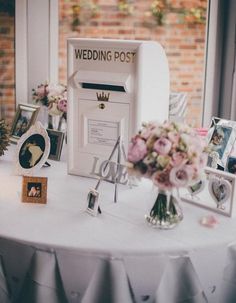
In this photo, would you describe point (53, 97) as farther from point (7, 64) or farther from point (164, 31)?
point (164, 31)

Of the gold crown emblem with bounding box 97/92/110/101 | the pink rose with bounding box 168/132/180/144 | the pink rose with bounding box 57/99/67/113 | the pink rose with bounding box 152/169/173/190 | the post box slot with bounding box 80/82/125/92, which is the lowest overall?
the pink rose with bounding box 152/169/173/190

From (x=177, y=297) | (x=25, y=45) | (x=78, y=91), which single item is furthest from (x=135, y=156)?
(x=25, y=45)

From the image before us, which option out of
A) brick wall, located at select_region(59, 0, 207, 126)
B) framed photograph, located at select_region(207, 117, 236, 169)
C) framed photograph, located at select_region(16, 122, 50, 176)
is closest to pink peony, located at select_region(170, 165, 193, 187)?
framed photograph, located at select_region(207, 117, 236, 169)

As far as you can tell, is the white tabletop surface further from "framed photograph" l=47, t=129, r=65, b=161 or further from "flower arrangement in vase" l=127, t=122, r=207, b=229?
"framed photograph" l=47, t=129, r=65, b=161

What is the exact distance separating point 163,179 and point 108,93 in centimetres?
67

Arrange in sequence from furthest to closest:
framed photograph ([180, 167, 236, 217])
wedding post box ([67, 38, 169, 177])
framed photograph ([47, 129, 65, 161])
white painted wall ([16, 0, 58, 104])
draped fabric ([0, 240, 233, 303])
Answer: white painted wall ([16, 0, 58, 104]) → framed photograph ([47, 129, 65, 161]) → wedding post box ([67, 38, 169, 177]) → framed photograph ([180, 167, 236, 217]) → draped fabric ([0, 240, 233, 303])

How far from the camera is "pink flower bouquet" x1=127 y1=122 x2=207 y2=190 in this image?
1.79 metres

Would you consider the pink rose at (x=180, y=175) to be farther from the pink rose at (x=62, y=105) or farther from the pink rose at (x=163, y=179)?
the pink rose at (x=62, y=105)

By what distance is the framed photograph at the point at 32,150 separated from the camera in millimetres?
2441

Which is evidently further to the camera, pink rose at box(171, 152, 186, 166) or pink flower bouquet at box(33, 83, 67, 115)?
pink flower bouquet at box(33, 83, 67, 115)

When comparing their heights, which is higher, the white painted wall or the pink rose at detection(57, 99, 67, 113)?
the white painted wall

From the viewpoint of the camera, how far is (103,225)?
Result: 191 centimetres

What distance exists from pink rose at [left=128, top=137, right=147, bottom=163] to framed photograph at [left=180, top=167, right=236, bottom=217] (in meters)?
0.33

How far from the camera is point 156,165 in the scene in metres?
1.80
